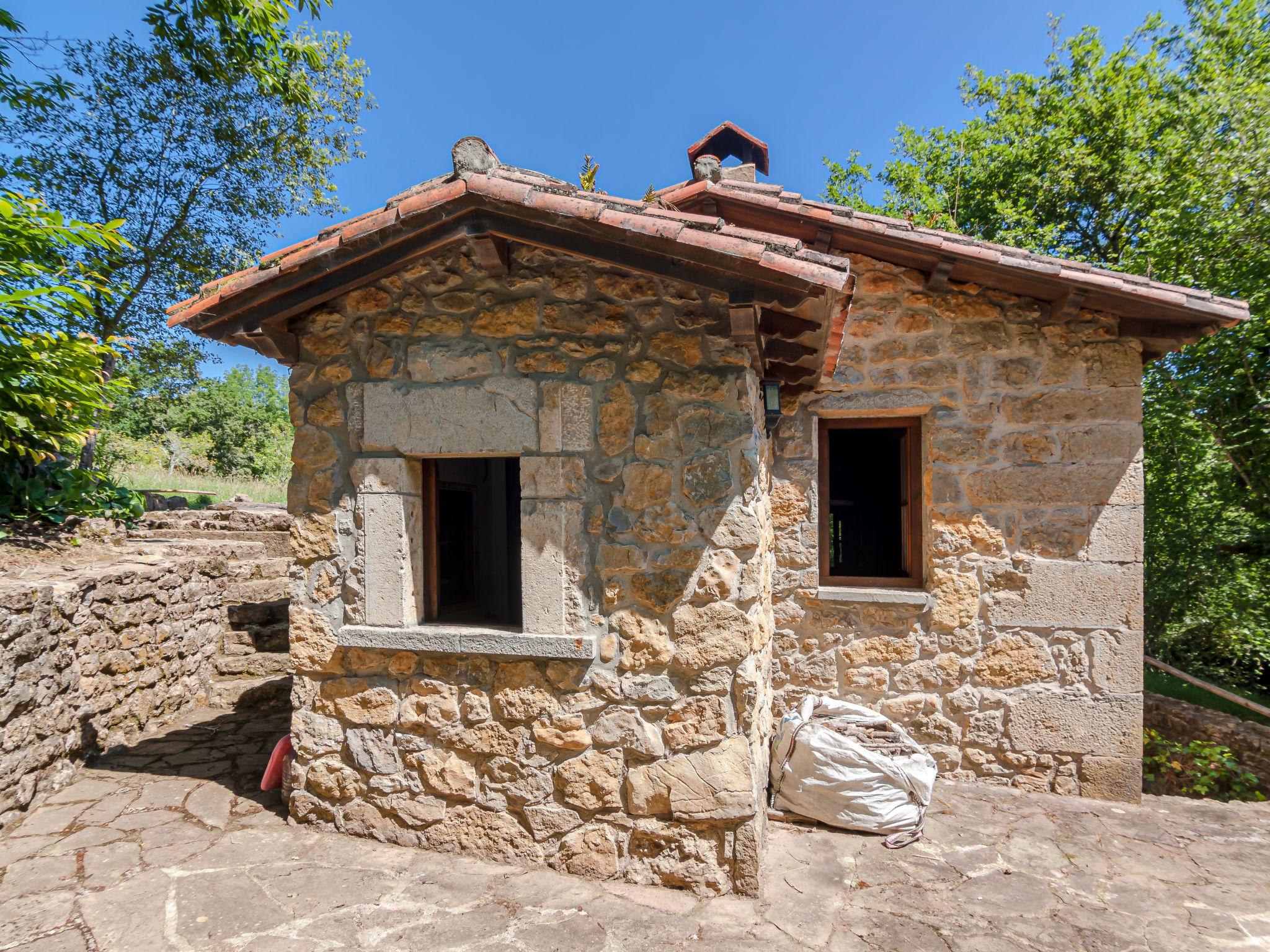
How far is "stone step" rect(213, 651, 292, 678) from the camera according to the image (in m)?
5.81

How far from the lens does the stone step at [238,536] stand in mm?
8062

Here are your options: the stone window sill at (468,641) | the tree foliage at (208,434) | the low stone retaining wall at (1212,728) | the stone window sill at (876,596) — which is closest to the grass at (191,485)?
A: the tree foliage at (208,434)

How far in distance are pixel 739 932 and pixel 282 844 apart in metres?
2.38

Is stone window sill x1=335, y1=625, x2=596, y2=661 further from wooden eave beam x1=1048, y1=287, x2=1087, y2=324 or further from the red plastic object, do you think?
wooden eave beam x1=1048, y1=287, x2=1087, y2=324

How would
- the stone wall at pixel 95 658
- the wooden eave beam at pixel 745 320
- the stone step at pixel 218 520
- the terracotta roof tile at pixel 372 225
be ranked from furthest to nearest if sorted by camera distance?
the stone step at pixel 218 520
the stone wall at pixel 95 658
the terracotta roof tile at pixel 372 225
the wooden eave beam at pixel 745 320

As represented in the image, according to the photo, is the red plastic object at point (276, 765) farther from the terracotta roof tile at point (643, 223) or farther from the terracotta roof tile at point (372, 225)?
the terracotta roof tile at point (643, 223)

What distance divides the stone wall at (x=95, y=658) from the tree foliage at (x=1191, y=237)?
7309 mm

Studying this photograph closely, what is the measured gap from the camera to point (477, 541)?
5207mm

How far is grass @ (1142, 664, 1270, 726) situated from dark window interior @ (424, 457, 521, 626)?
6.16 metres

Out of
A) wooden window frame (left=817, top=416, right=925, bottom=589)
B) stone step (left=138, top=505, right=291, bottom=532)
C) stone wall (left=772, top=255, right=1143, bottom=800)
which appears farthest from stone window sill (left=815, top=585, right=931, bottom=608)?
stone step (left=138, top=505, right=291, bottom=532)

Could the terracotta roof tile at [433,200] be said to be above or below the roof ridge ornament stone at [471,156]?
below

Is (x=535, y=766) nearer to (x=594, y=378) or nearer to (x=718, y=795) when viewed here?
(x=718, y=795)

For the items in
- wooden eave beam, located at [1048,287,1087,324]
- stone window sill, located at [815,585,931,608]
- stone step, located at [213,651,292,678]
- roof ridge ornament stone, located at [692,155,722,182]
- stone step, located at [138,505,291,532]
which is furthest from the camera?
stone step, located at [138,505,291,532]

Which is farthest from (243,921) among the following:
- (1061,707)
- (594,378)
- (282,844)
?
(1061,707)
